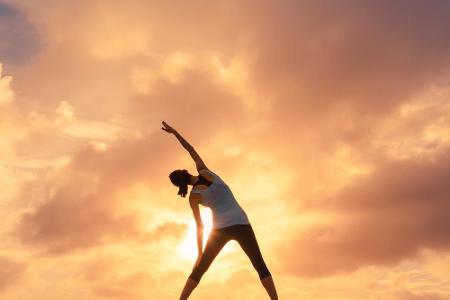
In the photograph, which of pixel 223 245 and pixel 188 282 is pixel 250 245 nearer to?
pixel 223 245

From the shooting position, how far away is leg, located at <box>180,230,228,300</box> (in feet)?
37.9

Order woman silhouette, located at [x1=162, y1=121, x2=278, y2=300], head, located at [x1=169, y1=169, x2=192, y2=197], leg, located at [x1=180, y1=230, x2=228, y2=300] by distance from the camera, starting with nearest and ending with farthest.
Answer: head, located at [x1=169, y1=169, x2=192, y2=197] < woman silhouette, located at [x1=162, y1=121, x2=278, y2=300] < leg, located at [x1=180, y1=230, x2=228, y2=300]

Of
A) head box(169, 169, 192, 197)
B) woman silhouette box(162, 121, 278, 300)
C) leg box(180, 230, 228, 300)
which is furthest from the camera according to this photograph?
leg box(180, 230, 228, 300)

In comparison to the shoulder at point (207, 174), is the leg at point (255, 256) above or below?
below

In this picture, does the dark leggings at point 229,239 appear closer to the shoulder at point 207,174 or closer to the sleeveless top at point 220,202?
the sleeveless top at point 220,202

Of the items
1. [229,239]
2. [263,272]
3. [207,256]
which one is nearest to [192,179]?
[229,239]

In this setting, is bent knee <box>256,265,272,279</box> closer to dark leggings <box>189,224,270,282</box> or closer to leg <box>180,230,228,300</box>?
dark leggings <box>189,224,270,282</box>

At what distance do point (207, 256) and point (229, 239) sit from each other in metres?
0.50

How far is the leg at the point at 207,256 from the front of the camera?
1155 cm

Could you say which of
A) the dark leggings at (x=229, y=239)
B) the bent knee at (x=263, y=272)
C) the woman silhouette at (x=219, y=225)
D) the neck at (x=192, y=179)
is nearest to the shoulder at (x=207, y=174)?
the woman silhouette at (x=219, y=225)

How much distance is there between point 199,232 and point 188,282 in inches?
36.0

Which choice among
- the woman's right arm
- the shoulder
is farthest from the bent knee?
the shoulder

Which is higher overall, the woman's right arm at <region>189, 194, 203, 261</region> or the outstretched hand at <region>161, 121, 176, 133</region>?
the outstretched hand at <region>161, 121, 176, 133</region>

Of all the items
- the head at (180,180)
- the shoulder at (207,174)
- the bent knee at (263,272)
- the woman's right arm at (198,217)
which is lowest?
the bent knee at (263,272)
